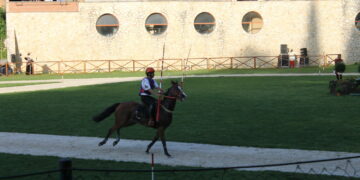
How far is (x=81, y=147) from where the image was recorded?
45.0ft

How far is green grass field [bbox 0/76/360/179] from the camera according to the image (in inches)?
537

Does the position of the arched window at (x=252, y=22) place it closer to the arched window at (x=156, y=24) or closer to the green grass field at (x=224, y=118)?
the arched window at (x=156, y=24)

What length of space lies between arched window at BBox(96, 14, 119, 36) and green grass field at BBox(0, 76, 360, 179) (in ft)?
71.0

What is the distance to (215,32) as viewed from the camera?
51656 millimetres

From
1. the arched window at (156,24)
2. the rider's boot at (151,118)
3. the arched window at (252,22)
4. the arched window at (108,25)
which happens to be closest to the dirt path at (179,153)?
the rider's boot at (151,118)

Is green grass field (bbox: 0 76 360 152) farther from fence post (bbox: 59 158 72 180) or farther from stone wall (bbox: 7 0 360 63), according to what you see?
stone wall (bbox: 7 0 360 63)

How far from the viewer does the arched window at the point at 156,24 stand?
169 ft

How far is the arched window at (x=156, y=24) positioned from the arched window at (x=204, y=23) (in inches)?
114

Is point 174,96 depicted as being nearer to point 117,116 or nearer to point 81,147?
point 117,116

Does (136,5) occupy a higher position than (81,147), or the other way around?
(136,5)

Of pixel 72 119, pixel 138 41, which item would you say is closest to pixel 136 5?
pixel 138 41

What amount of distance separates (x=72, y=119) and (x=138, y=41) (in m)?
32.7

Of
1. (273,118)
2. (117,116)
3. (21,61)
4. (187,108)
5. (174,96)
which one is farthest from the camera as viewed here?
(21,61)

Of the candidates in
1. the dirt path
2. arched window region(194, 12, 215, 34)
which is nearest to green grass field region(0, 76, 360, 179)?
the dirt path
